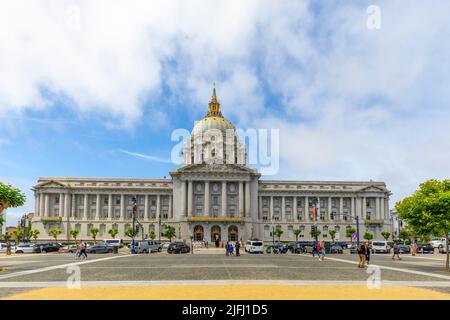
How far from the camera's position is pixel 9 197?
102 feet

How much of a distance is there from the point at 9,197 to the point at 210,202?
89961mm

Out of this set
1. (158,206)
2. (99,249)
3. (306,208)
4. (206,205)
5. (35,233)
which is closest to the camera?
(99,249)

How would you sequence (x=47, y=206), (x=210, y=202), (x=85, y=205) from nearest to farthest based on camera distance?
(x=210, y=202), (x=47, y=206), (x=85, y=205)

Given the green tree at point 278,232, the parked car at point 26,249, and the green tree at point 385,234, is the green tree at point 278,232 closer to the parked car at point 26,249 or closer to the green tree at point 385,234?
the green tree at point 385,234

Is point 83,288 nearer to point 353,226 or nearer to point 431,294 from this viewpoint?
point 431,294

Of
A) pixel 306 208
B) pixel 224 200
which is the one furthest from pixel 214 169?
pixel 306 208

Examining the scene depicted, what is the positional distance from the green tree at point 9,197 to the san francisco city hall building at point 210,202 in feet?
281

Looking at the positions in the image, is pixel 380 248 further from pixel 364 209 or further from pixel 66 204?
pixel 66 204

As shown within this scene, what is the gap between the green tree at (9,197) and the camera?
30.9 metres

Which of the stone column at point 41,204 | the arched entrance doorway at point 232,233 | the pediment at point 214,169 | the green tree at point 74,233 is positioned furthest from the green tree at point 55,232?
the arched entrance doorway at point 232,233

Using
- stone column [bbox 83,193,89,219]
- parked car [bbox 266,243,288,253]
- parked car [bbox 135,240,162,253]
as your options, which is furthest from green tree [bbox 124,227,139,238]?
parked car [bbox 266,243,288,253]

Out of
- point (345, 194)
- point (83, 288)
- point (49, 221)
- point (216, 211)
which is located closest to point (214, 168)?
point (216, 211)

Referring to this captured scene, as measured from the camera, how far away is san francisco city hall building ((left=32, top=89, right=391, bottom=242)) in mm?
119562

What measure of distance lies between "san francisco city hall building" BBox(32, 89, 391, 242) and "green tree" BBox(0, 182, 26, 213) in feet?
281
